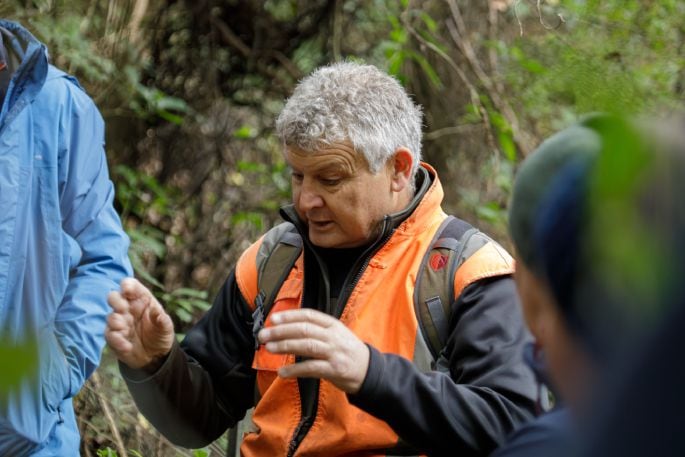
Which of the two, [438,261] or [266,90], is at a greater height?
[438,261]

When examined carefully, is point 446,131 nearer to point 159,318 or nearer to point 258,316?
point 258,316

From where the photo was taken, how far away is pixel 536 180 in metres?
0.97

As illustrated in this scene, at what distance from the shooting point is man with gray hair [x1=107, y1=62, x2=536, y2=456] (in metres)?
2.30

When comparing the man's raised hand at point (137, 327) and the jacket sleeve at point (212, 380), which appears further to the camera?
the jacket sleeve at point (212, 380)

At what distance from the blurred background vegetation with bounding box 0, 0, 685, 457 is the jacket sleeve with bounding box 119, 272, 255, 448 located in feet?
8.02

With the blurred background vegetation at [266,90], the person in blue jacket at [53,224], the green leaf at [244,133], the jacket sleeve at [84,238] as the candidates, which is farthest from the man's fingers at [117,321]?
the green leaf at [244,133]

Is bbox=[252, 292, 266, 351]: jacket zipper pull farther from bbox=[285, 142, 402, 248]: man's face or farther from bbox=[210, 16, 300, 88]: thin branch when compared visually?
bbox=[210, 16, 300, 88]: thin branch

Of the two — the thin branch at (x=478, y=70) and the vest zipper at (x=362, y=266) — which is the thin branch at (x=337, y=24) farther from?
the vest zipper at (x=362, y=266)

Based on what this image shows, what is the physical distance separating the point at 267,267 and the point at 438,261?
0.52m

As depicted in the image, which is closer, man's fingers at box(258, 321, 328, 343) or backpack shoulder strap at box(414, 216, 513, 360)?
man's fingers at box(258, 321, 328, 343)

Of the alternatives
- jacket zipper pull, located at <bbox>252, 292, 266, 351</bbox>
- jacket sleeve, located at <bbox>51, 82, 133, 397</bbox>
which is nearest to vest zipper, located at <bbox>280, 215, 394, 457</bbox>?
jacket zipper pull, located at <bbox>252, 292, 266, 351</bbox>

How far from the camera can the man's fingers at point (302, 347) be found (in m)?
2.01

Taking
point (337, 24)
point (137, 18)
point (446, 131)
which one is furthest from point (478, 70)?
point (137, 18)

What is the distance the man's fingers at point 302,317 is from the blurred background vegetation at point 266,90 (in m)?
3.29
